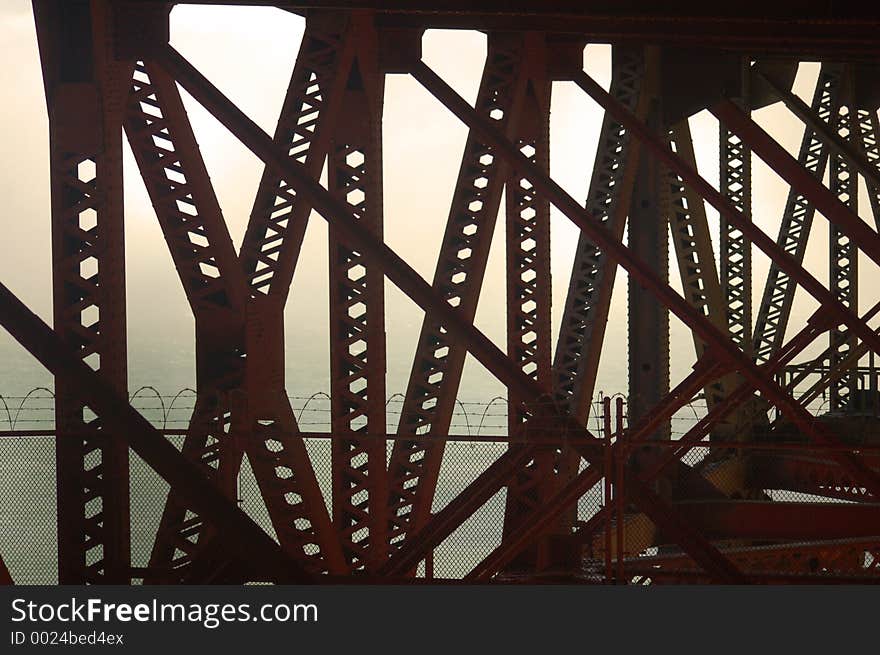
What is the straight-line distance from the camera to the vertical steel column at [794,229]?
24812 mm

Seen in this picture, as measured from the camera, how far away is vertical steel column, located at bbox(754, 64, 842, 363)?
24.8 m

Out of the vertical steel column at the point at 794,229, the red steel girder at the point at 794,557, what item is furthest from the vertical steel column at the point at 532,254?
the vertical steel column at the point at 794,229

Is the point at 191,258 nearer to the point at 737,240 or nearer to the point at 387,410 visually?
the point at 737,240

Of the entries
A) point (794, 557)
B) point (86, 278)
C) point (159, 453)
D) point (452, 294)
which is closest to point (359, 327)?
point (452, 294)

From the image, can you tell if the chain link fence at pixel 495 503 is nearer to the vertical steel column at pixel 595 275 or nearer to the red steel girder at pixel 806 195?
the vertical steel column at pixel 595 275

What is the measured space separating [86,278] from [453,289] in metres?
3.94

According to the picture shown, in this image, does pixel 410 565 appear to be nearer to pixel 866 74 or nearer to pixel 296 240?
pixel 296 240

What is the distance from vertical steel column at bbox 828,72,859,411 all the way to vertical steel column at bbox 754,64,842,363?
0.28m

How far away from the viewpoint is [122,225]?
10.9 metres

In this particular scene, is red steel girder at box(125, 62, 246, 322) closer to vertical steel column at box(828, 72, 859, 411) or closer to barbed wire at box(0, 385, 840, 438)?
barbed wire at box(0, 385, 840, 438)

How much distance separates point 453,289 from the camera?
13.8 metres

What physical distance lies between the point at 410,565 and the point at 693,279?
358 inches

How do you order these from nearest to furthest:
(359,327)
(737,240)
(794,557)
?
(359,327)
(794,557)
(737,240)

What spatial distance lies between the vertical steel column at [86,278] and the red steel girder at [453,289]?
2.97m
